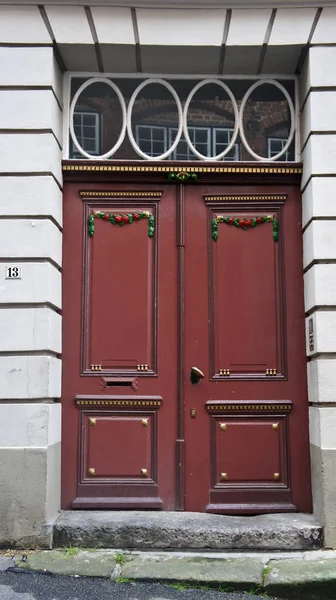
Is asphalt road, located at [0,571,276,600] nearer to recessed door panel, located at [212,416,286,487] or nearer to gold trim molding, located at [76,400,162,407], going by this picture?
recessed door panel, located at [212,416,286,487]

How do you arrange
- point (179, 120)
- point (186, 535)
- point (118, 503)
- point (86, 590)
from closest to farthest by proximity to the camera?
1. point (86, 590)
2. point (186, 535)
3. point (118, 503)
4. point (179, 120)

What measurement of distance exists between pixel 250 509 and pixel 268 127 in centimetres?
364

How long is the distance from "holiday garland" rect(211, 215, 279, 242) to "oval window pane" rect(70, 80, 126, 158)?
1.26m

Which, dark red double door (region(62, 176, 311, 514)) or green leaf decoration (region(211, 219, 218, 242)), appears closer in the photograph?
dark red double door (region(62, 176, 311, 514))

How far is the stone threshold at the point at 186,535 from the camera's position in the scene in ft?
17.6

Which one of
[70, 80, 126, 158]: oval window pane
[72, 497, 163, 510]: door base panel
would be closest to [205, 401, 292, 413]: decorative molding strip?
[72, 497, 163, 510]: door base panel

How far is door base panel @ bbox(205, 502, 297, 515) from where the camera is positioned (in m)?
5.82

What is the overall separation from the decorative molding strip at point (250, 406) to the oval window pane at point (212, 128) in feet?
7.76

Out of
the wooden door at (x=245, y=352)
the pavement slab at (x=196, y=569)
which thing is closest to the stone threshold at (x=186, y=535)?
the pavement slab at (x=196, y=569)

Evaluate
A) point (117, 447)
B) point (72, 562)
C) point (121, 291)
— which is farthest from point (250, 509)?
point (121, 291)

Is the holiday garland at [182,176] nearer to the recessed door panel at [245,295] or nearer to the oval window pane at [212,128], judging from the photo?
the oval window pane at [212,128]

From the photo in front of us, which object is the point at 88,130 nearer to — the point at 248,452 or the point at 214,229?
the point at 214,229

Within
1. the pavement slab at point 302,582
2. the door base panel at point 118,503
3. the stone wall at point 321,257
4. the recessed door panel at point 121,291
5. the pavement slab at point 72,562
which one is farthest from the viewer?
the recessed door panel at point 121,291

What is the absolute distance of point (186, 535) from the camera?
5383 millimetres
